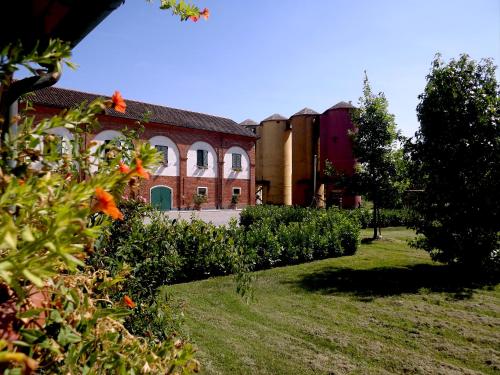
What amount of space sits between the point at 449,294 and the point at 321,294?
2.93 meters

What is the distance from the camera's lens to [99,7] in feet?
5.69

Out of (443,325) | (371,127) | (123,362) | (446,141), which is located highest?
(371,127)

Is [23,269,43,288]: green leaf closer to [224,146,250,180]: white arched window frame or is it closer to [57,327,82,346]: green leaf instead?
[57,327,82,346]: green leaf

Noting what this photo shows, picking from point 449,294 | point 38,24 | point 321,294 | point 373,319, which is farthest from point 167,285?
point 38,24

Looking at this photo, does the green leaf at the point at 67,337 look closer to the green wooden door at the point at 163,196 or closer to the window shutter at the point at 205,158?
the green wooden door at the point at 163,196

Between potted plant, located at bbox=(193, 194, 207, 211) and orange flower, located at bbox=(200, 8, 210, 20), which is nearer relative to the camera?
orange flower, located at bbox=(200, 8, 210, 20)

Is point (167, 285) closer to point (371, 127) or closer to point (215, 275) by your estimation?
point (215, 275)

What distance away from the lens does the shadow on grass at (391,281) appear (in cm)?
836

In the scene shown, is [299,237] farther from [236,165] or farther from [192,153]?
[236,165]

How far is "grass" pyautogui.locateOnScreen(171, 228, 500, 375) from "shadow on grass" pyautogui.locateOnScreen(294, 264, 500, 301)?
2 centimetres

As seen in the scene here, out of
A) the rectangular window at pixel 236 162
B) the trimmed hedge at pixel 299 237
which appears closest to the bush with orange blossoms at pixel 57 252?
the trimmed hedge at pixel 299 237

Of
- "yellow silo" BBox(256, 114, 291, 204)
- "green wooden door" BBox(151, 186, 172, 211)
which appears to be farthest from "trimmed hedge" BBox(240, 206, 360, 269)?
"yellow silo" BBox(256, 114, 291, 204)

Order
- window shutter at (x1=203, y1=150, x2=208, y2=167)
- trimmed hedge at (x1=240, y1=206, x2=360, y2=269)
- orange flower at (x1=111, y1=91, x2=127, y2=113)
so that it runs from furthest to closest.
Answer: window shutter at (x1=203, y1=150, x2=208, y2=167), trimmed hedge at (x1=240, y1=206, x2=360, y2=269), orange flower at (x1=111, y1=91, x2=127, y2=113)

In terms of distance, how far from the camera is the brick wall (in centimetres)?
2539
